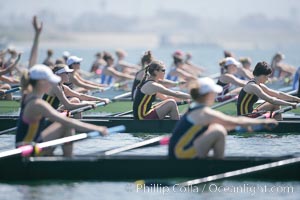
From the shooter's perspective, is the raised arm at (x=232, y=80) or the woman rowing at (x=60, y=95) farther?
the raised arm at (x=232, y=80)

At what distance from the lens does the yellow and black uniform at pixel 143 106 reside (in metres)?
16.1

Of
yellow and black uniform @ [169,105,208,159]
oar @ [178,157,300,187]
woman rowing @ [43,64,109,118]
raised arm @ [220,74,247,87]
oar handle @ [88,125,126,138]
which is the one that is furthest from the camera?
raised arm @ [220,74,247,87]

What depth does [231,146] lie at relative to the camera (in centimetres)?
1511

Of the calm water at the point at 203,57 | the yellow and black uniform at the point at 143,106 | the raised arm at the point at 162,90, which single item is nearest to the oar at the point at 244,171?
the raised arm at the point at 162,90

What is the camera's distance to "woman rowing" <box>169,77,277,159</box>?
1109 centimetres

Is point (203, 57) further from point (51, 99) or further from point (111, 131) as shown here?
point (111, 131)

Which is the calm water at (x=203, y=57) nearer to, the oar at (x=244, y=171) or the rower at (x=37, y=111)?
the rower at (x=37, y=111)

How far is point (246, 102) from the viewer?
16344 mm

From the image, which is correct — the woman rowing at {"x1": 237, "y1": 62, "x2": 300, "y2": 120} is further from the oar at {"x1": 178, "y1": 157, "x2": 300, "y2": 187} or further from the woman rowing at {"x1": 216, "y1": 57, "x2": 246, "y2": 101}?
the oar at {"x1": 178, "y1": 157, "x2": 300, "y2": 187}

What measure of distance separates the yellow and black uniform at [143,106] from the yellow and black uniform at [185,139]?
481cm

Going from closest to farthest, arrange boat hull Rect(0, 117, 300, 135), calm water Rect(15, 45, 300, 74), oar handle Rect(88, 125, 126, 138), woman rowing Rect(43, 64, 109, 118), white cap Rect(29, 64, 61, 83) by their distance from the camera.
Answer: white cap Rect(29, 64, 61, 83) < oar handle Rect(88, 125, 126, 138) < woman rowing Rect(43, 64, 109, 118) < boat hull Rect(0, 117, 300, 135) < calm water Rect(15, 45, 300, 74)

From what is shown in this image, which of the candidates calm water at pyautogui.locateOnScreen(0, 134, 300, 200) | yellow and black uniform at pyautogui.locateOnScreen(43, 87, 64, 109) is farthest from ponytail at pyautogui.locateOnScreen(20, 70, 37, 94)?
yellow and black uniform at pyautogui.locateOnScreen(43, 87, 64, 109)

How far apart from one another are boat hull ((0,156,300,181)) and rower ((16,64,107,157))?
328 mm

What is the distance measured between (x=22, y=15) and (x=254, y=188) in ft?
559
